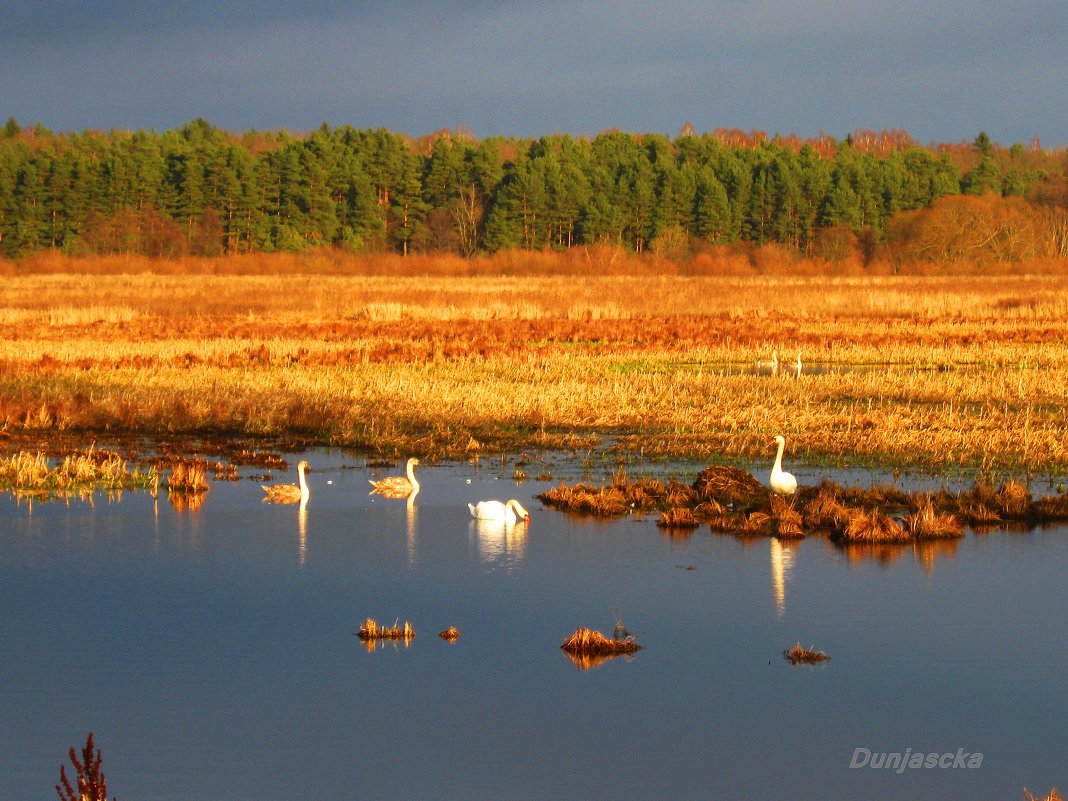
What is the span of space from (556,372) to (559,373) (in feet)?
0.36

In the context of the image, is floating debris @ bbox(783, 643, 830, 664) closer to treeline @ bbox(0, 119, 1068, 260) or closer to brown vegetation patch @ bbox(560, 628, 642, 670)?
brown vegetation patch @ bbox(560, 628, 642, 670)

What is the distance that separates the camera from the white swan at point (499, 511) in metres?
13.3

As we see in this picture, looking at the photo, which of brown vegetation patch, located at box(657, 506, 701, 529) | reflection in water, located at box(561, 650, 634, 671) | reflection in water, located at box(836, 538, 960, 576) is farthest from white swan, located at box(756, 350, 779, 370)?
reflection in water, located at box(561, 650, 634, 671)

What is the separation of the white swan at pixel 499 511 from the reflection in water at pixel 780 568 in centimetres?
241

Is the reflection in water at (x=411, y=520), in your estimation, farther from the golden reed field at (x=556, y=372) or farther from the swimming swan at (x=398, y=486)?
the golden reed field at (x=556, y=372)

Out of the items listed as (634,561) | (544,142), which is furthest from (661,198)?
(634,561)

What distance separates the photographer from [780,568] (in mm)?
11742

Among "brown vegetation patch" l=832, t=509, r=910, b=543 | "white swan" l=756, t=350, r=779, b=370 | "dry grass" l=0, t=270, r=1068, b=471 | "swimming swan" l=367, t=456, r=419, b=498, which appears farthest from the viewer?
"white swan" l=756, t=350, r=779, b=370

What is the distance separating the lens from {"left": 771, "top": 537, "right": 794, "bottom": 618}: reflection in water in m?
10.6

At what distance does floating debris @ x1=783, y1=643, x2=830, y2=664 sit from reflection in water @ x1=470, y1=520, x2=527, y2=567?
320 cm

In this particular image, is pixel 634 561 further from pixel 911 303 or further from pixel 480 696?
pixel 911 303

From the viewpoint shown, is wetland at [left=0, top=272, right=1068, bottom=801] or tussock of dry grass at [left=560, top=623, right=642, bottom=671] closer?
wetland at [left=0, top=272, right=1068, bottom=801]

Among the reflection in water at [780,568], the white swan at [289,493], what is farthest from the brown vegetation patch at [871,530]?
the white swan at [289,493]

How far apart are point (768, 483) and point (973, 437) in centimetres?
363
